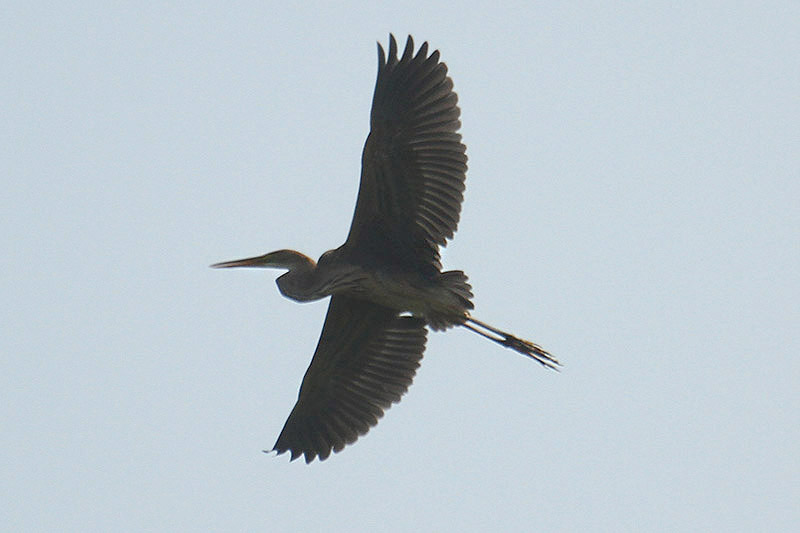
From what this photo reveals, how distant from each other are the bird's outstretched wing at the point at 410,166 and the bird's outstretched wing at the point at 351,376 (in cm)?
106

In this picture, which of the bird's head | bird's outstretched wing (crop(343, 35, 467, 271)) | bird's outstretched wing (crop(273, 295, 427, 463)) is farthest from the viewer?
bird's outstretched wing (crop(273, 295, 427, 463))

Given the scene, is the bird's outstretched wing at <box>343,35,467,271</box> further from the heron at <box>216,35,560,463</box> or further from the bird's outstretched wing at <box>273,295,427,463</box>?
the bird's outstretched wing at <box>273,295,427,463</box>

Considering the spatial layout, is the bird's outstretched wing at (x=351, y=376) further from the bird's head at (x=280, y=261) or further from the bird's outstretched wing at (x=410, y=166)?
the bird's outstretched wing at (x=410, y=166)

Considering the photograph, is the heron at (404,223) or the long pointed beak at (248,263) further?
the long pointed beak at (248,263)

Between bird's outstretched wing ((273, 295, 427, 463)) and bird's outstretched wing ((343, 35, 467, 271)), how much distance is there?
3.49 feet

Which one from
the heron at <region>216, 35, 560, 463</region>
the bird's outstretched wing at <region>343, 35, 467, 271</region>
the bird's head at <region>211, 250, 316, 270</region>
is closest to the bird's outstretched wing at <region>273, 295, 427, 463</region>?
the heron at <region>216, 35, 560, 463</region>

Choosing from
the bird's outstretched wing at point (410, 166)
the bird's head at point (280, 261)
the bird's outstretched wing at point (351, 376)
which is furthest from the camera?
the bird's outstretched wing at point (351, 376)

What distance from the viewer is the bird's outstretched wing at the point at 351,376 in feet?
44.9

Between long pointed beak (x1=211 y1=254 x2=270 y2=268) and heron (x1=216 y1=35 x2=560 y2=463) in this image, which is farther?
long pointed beak (x1=211 y1=254 x2=270 y2=268)

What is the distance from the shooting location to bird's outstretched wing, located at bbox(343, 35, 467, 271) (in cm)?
1245

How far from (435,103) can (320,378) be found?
3065 millimetres

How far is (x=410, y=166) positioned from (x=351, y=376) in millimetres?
2415

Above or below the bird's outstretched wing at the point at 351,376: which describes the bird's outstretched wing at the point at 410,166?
above

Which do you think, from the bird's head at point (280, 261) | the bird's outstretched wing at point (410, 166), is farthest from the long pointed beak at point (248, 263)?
the bird's outstretched wing at point (410, 166)
